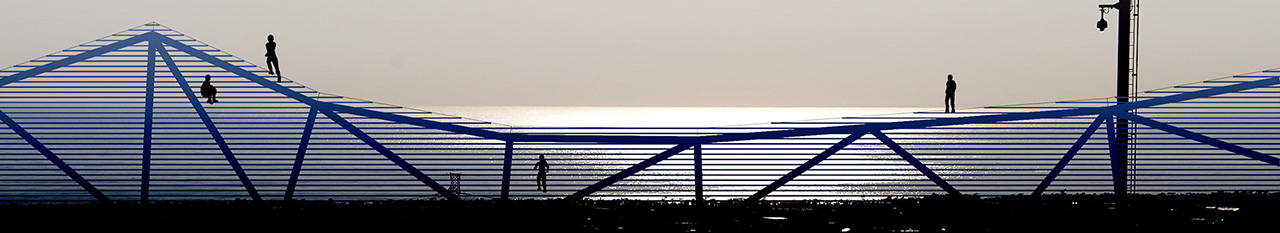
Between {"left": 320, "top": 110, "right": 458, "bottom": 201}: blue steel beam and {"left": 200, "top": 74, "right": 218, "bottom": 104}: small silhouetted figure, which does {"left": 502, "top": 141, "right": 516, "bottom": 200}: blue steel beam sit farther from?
{"left": 200, "top": 74, "right": 218, "bottom": 104}: small silhouetted figure

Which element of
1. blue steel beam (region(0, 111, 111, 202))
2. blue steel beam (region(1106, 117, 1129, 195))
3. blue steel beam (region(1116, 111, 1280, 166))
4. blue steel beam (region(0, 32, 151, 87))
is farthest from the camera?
blue steel beam (region(0, 32, 151, 87))

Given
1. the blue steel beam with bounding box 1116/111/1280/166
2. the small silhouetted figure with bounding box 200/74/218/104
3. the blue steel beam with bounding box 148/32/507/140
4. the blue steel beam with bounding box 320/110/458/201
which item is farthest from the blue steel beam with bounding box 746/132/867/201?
the small silhouetted figure with bounding box 200/74/218/104

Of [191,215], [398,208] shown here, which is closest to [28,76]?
[191,215]

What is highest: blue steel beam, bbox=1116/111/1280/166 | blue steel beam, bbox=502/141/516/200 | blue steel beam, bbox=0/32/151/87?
blue steel beam, bbox=0/32/151/87

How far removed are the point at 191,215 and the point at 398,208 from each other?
3434mm

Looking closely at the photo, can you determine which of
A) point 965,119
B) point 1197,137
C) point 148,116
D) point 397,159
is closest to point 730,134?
point 965,119

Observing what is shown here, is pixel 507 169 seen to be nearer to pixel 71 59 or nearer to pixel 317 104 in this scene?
pixel 317 104

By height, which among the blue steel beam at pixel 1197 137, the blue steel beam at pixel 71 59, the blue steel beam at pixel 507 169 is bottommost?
the blue steel beam at pixel 507 169

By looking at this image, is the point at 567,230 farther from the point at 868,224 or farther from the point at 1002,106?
the point at 1002,106

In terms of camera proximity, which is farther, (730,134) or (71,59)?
(71,59)

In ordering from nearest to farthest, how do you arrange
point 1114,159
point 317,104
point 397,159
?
point 1114,159 → point 317,104 → point 397,159

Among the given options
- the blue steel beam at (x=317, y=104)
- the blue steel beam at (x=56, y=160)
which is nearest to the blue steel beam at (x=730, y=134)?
the blue steel beam at (x=317, y=104)

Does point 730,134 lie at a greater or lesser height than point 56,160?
greater

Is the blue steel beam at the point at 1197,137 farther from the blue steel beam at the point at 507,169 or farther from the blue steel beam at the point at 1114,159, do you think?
the blue steel beam at the point at 507,169
